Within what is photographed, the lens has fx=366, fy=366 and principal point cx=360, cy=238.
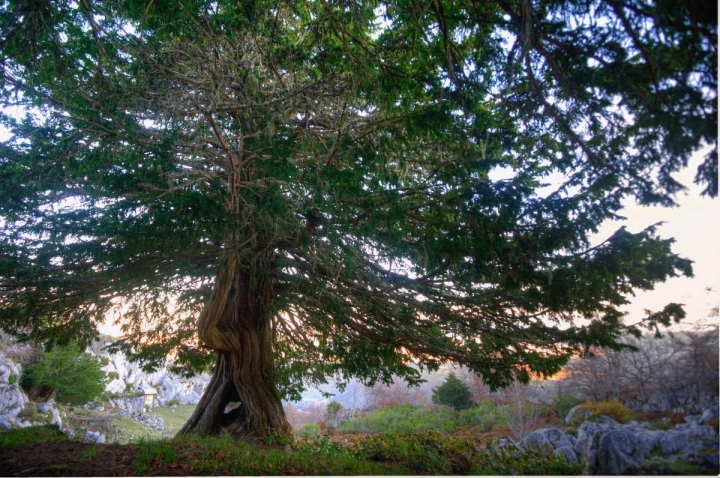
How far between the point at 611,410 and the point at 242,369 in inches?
249

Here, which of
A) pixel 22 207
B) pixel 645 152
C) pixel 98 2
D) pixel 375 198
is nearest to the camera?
pixel 645 152

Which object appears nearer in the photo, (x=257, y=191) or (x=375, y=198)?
(x=375, y=198)

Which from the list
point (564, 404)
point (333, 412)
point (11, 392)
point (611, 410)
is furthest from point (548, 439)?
point (11, 392)

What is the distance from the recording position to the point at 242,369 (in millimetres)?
7336

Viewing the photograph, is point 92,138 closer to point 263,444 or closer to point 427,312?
point 427,312

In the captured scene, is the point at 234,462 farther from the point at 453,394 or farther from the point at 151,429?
the point at 151,429

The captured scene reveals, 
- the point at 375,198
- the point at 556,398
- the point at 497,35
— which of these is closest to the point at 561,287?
the point at 556,398

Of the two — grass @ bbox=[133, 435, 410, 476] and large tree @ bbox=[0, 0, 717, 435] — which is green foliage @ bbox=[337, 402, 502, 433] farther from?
grass @ bbox=[133, 435, 410, 476]

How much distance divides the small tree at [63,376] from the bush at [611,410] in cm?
1751

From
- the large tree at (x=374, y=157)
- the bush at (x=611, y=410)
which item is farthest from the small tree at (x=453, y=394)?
the bush at (x=611, y=410)

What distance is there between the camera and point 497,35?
9.70 ft

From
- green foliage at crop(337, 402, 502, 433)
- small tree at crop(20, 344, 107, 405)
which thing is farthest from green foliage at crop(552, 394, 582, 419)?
small tree at crop(20, 344, 107, 405)

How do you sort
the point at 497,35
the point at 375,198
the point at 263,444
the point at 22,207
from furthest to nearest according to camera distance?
1. the point at 263,444
2. the point at 22,207
3. the point at 375,198
4. the point at 497,35

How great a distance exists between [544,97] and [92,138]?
Result: 15.9 ft
